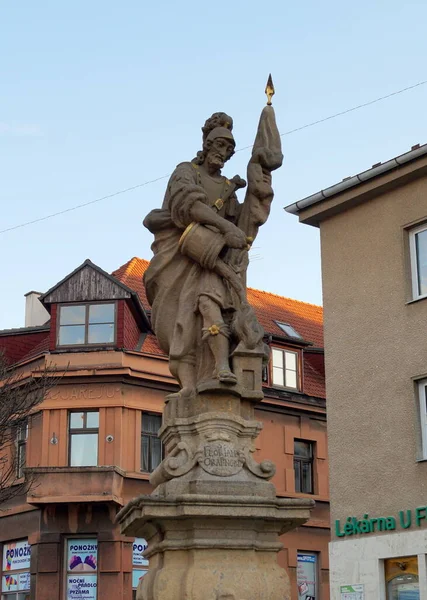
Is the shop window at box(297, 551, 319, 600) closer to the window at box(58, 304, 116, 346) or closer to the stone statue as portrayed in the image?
the window at box(58, 304, 116, 346)

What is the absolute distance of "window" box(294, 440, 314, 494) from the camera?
32844 mm

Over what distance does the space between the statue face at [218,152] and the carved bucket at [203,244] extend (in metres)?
0.67

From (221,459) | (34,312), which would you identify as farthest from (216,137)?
(34,312)

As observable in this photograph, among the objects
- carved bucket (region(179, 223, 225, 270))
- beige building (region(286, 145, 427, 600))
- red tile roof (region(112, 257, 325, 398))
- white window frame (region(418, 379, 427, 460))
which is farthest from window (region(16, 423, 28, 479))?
carved bucket (region(179, 223, 225, 270))

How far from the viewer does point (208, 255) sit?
853 centimetres

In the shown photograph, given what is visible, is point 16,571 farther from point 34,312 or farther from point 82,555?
point 34,312

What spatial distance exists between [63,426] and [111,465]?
6.07ft

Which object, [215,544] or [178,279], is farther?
[178,279]

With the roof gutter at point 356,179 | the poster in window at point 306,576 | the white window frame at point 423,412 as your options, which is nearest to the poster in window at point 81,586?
the poster in window at point 306,576

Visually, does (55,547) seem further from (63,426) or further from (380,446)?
(380,446)

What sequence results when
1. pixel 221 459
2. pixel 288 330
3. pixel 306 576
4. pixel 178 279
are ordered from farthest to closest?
pixel 288 330, pixel 306 576, pixel 178 279, pixel 221 459

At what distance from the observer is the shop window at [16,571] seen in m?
28.9

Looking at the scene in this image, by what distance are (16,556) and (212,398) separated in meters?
22.9

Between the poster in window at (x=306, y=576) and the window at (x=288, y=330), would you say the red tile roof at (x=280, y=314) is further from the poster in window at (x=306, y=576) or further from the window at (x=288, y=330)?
the poster in window at (x=306, y=576)
